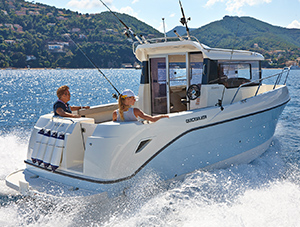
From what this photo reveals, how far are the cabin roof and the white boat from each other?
0.02 m

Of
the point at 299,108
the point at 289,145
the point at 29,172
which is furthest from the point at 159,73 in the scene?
the point at 299,108

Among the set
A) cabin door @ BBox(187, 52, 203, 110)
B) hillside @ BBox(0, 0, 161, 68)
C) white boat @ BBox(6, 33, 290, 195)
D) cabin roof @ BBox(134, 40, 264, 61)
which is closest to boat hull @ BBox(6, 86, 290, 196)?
white boat @ BBox(6, 33, 290, 195)

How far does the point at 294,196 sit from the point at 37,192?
4242 mm

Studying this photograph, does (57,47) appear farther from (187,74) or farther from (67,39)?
(187,74)

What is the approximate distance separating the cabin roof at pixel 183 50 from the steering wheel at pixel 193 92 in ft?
1.97

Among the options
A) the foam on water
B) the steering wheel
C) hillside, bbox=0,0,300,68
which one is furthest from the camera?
hillside, bbox=0,0,300,68

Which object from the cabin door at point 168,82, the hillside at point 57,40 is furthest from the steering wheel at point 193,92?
the hillside at point 57,40

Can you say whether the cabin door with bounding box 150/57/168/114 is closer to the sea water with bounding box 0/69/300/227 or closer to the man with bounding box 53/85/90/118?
the sea water with bounding box 0/69/300/227

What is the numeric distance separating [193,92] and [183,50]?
0.85 meters

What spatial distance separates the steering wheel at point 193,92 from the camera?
616cm

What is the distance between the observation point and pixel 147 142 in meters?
4.89

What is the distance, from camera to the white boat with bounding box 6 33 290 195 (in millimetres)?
4621

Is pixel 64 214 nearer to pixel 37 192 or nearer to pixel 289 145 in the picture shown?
pixel 37 192

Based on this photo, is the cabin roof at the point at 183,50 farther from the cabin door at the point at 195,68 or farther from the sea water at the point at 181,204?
the sea water at the point at 181,204
